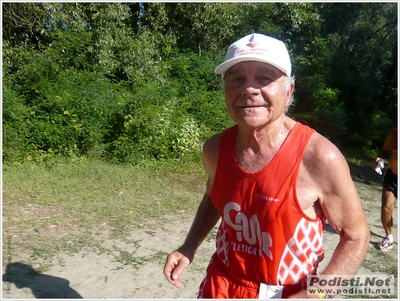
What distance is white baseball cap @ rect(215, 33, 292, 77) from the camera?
5.40ft

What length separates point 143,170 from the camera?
27.1 ft

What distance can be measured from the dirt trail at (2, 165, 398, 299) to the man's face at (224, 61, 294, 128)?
2.57 meters

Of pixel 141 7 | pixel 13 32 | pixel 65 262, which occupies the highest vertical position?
pixel 141 7

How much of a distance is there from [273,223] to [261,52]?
676 millimetres

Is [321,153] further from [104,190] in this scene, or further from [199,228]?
[104,190]

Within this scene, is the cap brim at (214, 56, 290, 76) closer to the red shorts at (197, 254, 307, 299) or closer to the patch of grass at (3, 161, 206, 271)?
the red shorts at (197, 254, 307, 299)

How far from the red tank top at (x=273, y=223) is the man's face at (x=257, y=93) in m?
0.13

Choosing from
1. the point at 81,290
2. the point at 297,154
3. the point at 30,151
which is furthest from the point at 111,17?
the point at 297,154

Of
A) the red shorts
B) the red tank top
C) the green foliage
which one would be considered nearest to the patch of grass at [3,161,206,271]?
the green foliage

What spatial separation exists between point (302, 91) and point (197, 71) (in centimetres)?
376

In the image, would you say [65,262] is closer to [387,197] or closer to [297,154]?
[297,154]

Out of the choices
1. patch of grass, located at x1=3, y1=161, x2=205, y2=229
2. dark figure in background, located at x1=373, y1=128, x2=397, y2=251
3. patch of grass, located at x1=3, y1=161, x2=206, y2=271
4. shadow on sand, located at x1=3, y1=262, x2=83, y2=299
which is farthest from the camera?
patch of grass, located at x1=3, y1=161, x2=205, y2=229

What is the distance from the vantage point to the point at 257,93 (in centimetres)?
169

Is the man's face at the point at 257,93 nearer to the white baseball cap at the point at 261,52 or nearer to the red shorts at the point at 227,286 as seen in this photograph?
the white baseball cap at the point at 261,52
